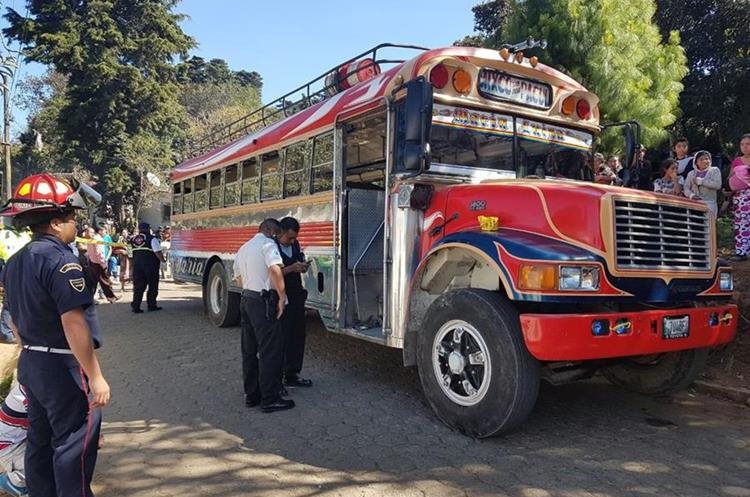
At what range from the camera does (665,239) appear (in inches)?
157

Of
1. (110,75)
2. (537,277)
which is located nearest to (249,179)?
(537,277)

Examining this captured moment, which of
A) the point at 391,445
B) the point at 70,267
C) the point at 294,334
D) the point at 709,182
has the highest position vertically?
the point at 709,182

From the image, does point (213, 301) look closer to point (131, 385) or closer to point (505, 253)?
point (131, 385)

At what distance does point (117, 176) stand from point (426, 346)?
28425mm

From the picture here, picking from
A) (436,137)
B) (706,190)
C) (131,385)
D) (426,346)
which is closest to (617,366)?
(426,346)

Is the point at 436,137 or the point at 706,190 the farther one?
the point at 706,190

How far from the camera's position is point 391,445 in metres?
3.92

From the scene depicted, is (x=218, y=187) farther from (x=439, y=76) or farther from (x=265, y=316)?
(x=439, y=76)

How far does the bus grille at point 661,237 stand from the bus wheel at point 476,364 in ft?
2.86

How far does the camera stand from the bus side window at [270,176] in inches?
280

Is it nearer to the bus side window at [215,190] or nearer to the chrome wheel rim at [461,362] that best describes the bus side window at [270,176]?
the bus side window at [215,190]

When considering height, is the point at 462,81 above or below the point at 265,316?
above

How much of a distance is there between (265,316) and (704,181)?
534 cm

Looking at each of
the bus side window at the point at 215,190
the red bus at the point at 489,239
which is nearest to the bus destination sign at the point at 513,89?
the red bus at the point at 489,239
